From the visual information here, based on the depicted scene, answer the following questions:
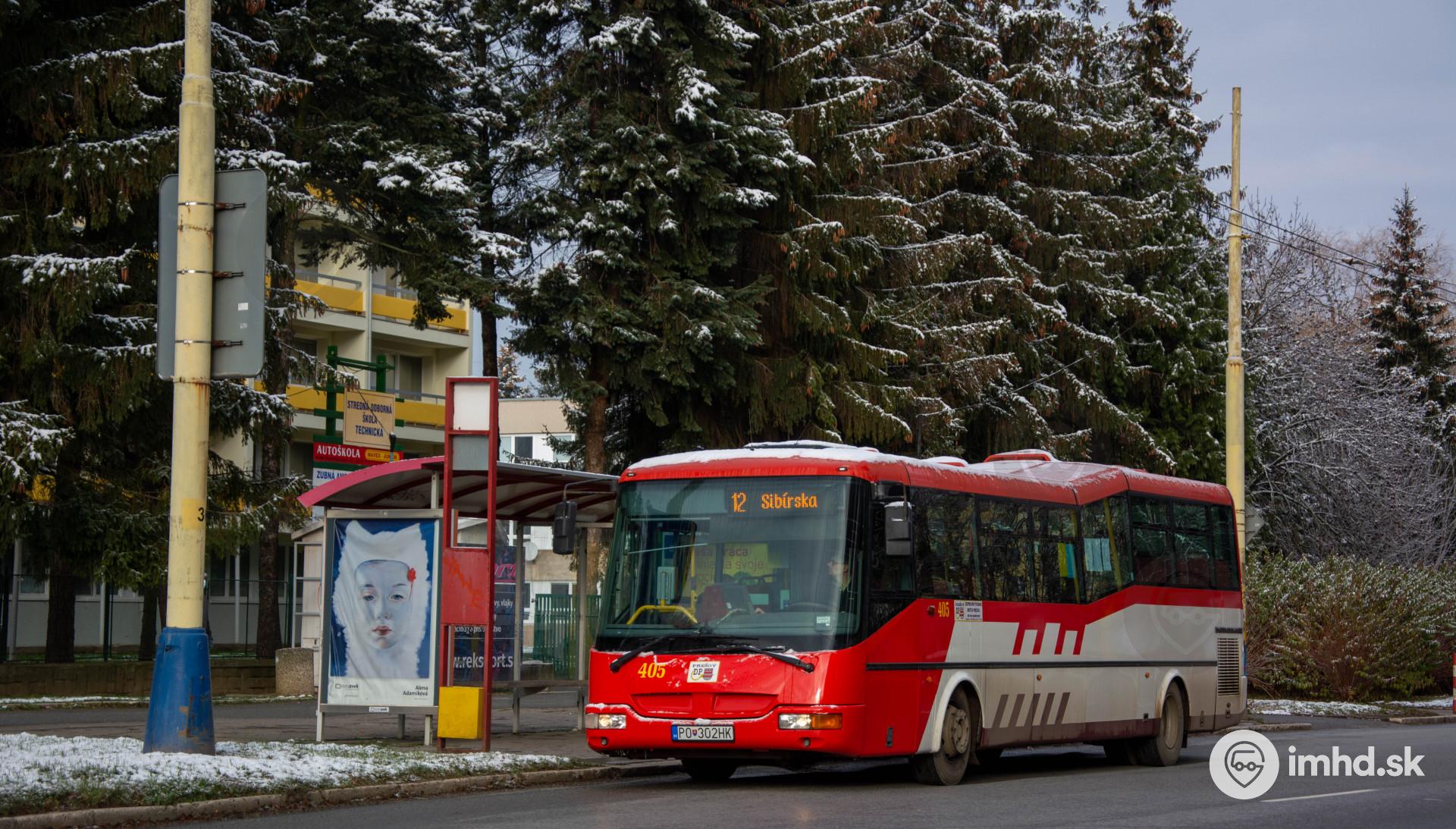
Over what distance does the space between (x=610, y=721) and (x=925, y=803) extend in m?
2.90

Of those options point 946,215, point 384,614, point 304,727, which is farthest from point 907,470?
point 946,215

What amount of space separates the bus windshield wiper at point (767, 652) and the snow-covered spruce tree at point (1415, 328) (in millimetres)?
50639

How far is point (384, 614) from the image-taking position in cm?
1822

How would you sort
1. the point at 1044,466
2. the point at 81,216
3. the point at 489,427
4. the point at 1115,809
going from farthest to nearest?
the point at 81,216
the point at 1044,466
the point at 489,427
the point at 1115,809

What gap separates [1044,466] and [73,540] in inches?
531

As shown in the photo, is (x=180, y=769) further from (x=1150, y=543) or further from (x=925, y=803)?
(x=1150, y=543)

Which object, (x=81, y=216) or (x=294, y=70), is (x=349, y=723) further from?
(x=294, y=70)

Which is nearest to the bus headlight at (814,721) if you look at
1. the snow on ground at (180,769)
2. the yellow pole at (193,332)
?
the snow on ground at (180,769)

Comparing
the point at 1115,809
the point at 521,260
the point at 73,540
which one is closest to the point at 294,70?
the point at 521,260

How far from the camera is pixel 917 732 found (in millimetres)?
15430

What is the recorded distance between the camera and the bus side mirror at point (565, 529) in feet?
51.6

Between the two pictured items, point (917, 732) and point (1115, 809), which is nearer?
point (1115, 809)

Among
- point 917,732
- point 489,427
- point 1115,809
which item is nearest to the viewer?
point 1115,809

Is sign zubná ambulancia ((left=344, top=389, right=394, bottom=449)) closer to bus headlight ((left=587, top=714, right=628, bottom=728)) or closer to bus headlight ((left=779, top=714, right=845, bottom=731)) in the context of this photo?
bus headlight ((left=587, top=714, right=628, bottom=728))
